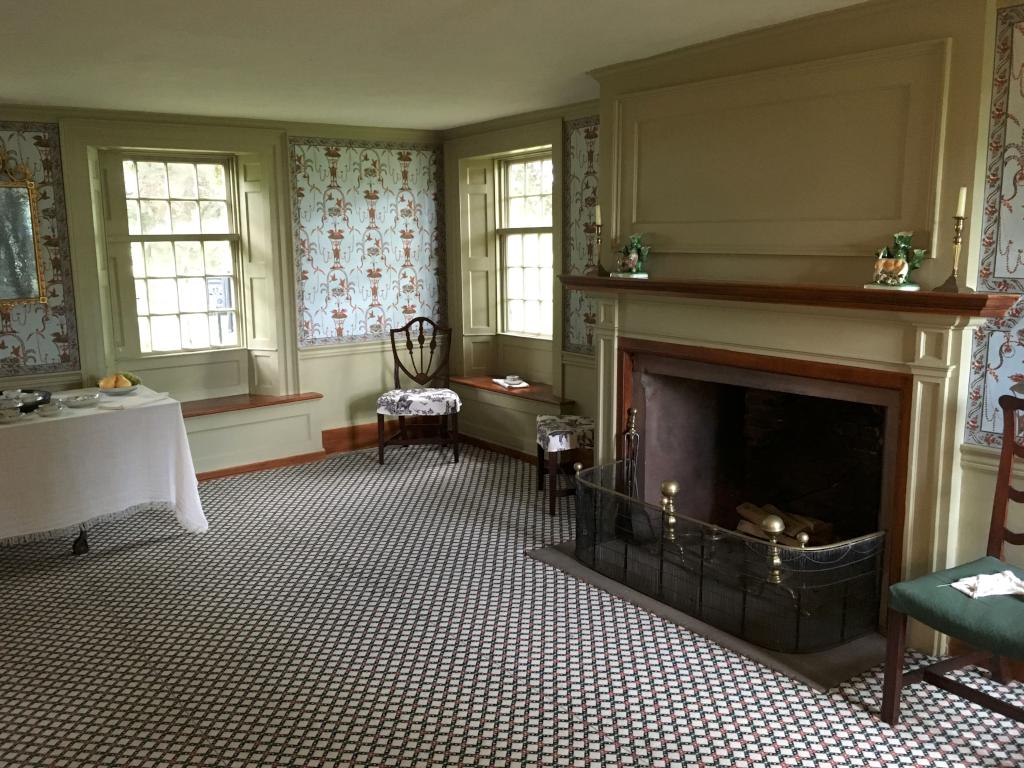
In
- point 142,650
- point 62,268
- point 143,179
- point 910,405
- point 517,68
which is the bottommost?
point 142,650

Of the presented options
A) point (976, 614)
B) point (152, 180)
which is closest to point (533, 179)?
point (152, 180)

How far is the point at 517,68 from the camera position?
4113 millimetres

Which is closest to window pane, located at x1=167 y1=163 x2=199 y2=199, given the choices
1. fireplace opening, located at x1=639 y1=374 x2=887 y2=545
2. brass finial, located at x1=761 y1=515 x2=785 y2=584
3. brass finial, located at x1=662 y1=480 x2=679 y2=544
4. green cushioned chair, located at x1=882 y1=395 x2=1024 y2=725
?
fireplace opening, located at x1=639 y1=374 x2=887 y2=545

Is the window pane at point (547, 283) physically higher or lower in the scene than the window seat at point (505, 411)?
higher

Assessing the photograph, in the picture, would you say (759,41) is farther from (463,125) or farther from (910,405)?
(463,125)

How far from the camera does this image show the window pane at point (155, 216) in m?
5.70

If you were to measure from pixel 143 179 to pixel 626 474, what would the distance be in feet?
12.5

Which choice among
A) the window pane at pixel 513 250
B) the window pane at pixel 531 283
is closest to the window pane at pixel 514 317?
the window pane at pixel 531 283

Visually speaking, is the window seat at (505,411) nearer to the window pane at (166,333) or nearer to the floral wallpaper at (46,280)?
the window pane at (166,333)

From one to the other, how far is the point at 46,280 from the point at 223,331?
1.24 meters

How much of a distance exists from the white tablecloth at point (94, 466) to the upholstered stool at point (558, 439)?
1.93m

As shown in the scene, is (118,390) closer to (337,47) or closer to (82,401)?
(82,401)

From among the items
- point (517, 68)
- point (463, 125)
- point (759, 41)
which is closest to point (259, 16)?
point (517, 68)

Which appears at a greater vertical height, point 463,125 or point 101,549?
point 463,125
